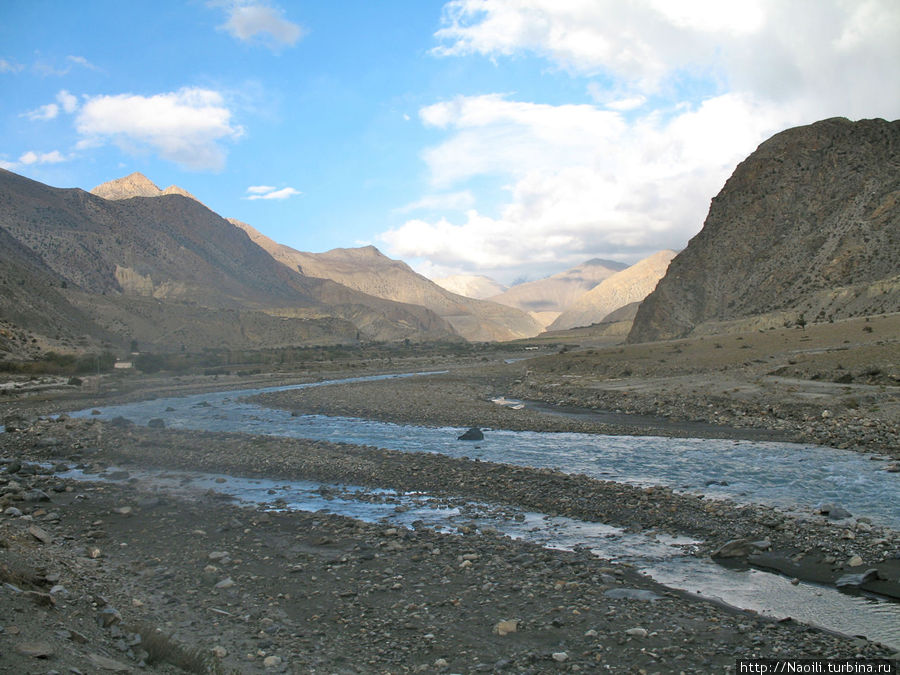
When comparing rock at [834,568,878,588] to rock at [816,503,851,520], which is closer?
rock at [834,568,878,588]

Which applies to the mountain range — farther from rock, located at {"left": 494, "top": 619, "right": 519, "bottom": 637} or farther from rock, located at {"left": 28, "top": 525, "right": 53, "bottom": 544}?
rock, located at {"left": 28, "top": 525, "right": 53, "bottom": 544}

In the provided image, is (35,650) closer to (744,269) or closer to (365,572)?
(365,572)

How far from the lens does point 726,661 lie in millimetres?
6668

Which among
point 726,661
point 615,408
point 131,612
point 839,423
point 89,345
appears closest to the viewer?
point 726,661

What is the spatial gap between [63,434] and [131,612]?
1984 centimetres

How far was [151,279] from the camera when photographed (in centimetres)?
14225

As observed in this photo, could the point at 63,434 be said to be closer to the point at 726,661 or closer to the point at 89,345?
the point at 726,661

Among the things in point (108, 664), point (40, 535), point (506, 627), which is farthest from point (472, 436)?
point (108, 664)

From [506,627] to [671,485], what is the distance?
8563 millimetres

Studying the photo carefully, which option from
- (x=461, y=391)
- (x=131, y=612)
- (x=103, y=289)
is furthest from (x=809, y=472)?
(x=103, y=289)

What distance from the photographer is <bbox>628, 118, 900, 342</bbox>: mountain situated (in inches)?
1991

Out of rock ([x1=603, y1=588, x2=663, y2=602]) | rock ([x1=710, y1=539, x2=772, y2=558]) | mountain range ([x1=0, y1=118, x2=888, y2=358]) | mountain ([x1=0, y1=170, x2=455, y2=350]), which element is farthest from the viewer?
mountain ([x1=0, y1=170, x2=455, y2=350])

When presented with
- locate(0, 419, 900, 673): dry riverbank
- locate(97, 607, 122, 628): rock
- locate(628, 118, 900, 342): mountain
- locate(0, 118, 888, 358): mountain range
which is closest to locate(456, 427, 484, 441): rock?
locate(0, 419, 900, 673): dry riverbank

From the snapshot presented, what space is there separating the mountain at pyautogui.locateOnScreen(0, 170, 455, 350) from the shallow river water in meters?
60.3
